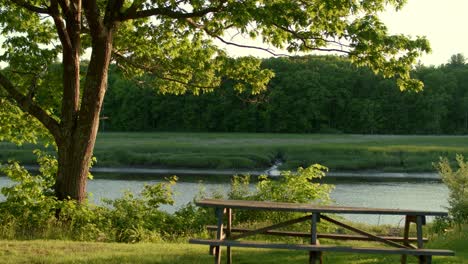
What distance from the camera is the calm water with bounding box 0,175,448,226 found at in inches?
1191

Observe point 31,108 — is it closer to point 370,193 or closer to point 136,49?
point 136,49

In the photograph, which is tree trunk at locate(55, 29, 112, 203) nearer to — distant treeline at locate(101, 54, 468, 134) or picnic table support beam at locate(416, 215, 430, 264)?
picnic table support beam at locate(416, 215, 430, 264)

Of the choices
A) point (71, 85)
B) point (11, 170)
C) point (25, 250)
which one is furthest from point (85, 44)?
point (25, 250)

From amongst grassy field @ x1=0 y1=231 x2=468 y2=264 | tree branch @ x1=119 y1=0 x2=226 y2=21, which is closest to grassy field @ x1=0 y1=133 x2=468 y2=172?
tree branch @ x1=119 y1=0 x2=226 y2=21

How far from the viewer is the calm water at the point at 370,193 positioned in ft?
99.3

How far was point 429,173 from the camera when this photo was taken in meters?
56.8

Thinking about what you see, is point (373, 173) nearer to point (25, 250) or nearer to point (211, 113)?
point (25, 250)

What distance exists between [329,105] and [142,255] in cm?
10963

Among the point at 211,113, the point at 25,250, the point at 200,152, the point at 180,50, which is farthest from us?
the point at 211,113

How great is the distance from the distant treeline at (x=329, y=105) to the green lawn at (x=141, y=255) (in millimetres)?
99236

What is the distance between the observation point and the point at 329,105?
11756cm

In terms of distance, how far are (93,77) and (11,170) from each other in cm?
306

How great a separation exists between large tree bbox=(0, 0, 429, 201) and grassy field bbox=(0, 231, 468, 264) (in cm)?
359

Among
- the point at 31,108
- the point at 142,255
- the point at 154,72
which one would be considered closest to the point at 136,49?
the point at 154,72
